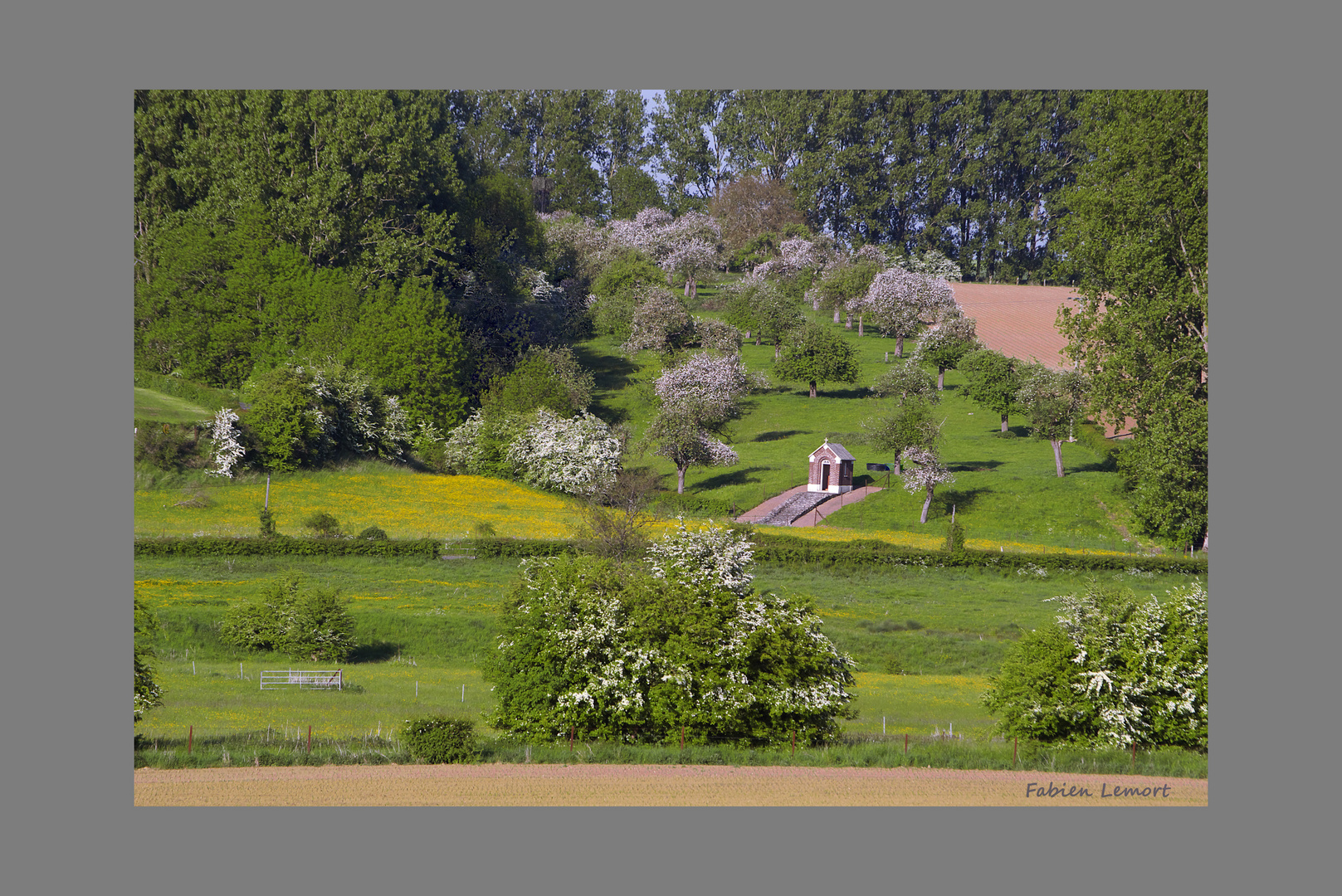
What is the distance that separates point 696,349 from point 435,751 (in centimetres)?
5754

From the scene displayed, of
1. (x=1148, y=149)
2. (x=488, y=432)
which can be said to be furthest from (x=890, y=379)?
(x=1148, y=149)

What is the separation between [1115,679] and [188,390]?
4468 cm

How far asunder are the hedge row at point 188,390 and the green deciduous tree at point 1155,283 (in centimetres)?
3770

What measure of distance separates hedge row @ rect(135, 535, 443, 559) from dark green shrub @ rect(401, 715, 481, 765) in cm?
1944

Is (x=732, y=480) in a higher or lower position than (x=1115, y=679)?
higher

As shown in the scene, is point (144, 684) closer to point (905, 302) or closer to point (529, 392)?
point (529, 392)

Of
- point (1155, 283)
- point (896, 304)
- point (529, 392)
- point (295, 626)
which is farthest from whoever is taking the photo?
point (896, 304)

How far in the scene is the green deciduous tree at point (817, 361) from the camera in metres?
71.1

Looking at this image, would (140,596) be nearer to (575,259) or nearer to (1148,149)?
(1148,149)

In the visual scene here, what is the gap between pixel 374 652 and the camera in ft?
105

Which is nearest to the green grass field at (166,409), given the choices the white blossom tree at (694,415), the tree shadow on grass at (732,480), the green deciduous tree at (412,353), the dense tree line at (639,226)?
the dense tree line at (639,226)

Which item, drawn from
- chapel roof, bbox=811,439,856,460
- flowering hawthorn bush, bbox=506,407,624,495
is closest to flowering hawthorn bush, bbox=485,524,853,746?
flowering hawthorn bush, bbox=506,407,624,495

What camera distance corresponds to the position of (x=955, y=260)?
352 ft

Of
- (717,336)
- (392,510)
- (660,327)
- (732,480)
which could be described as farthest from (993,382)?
(392,510)
